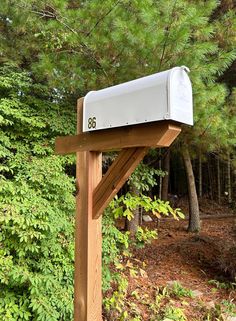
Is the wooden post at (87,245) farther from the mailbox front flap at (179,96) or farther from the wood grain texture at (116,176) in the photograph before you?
the mailbox front flap at (179,96)

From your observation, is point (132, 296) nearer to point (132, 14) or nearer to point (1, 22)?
point (132, 14)

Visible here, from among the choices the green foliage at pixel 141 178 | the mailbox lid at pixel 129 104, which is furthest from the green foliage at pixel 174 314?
the mailbox lid at pixel 129 104

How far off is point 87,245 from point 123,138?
523mm

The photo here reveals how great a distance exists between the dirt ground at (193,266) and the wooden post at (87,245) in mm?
1317

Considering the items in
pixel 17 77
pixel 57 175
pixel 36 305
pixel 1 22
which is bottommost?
pixel 36 305

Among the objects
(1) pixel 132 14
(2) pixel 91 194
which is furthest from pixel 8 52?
(2) pixel 91 194

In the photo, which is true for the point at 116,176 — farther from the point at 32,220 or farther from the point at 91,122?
the point at 32,220

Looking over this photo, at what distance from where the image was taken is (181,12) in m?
2.43

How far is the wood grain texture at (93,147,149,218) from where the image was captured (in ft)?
4.19

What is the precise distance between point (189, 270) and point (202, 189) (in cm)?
591

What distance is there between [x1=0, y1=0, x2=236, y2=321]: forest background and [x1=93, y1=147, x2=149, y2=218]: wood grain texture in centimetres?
78

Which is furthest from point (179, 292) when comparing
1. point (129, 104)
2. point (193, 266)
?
point (129, 104)

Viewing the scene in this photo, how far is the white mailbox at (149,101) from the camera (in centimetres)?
109

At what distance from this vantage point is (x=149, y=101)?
1137 mm
